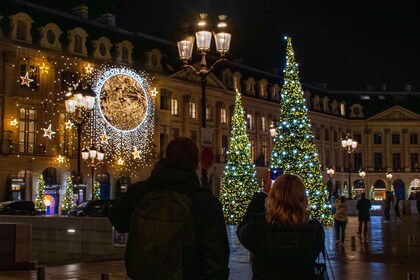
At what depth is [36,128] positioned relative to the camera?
48906 mm

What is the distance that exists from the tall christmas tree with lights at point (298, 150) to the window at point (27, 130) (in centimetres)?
2340

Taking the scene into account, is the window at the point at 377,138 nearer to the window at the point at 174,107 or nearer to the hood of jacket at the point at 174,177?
the window at the point at 174,107

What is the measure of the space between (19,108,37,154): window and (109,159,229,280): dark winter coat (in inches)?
1761

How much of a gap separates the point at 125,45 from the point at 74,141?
31.6ft

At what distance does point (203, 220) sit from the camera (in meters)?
4.54

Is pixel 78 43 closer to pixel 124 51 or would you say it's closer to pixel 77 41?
pixel 77 41

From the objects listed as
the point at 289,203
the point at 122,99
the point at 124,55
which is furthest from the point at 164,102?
the point at 289,203

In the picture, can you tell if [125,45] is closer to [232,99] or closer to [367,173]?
[232,99]

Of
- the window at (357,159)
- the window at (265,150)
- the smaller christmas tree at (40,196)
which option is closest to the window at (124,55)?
the smaller christmas tree at (40,196)

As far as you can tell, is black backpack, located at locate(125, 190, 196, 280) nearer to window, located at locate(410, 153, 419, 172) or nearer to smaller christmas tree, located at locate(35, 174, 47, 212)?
smaller christmas tree, located at locate(35, 174, 47, 212)

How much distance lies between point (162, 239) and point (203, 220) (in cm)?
39

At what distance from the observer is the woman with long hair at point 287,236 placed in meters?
4.79

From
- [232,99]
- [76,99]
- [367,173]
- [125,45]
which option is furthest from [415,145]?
[76,99]

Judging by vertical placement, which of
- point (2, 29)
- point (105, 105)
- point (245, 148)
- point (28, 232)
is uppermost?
point (2, 29)
